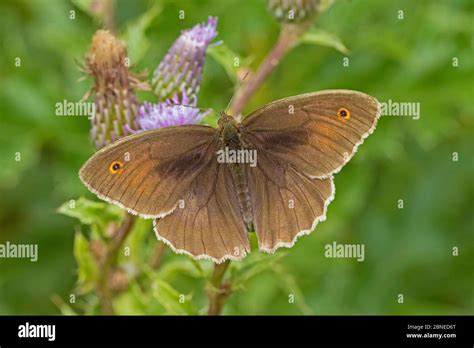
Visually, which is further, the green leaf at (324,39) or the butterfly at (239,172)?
the green leaf at (324,39)

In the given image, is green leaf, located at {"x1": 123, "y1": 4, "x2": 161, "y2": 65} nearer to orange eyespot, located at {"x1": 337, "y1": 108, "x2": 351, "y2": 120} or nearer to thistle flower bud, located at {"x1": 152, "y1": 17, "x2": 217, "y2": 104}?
thistle flower bud, located at {"x1": 152, "y1": 17, "x2": 217, "y2": 104}

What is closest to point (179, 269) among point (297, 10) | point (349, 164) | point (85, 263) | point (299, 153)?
point (85, 263)

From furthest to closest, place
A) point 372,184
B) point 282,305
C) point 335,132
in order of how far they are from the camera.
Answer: point 372,184
point 282,305
point 335,132

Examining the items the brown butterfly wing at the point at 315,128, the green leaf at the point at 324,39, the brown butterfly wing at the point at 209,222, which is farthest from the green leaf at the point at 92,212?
the green leaf at the point at 324,39

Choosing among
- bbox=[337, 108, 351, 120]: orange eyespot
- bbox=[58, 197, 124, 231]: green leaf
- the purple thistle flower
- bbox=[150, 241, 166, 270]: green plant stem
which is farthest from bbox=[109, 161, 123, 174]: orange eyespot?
bbox=[337, 108, 351, 120]: orange eyespot

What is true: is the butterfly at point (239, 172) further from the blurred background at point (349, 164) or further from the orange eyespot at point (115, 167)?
the blurred background at point (349, 164)

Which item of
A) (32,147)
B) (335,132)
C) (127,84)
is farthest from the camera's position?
(32,147)

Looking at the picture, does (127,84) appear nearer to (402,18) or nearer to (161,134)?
(161,134)

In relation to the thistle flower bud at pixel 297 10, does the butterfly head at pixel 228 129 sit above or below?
below
